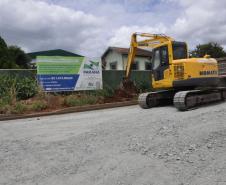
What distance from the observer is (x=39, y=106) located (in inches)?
540

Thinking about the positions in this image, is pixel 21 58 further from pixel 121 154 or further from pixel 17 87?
pixel 121 154

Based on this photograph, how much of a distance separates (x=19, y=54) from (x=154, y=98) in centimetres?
3119

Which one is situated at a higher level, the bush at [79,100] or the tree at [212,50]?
the tree at [212,50]

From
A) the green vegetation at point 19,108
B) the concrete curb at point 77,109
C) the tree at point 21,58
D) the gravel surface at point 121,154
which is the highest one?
the tree at point 21,58

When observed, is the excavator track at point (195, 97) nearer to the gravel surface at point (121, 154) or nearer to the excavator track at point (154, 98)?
the excavator track at point (154, 98)

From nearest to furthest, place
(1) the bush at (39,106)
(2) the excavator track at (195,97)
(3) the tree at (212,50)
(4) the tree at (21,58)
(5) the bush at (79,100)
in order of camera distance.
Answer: (2) the excavator track at (195,97)
(1) the bush at (39,106)
(5) the bush at (79,100)
(4) the tree at (21,58)
(3) the tree at (212,50)

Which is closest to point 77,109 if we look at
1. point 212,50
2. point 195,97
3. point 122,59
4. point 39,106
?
point 39,106

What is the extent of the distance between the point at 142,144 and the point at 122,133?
1200mm

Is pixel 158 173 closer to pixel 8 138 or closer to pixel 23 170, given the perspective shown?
pixel 23 170

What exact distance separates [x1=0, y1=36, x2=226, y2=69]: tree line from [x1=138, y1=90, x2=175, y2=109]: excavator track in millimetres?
A: 2620

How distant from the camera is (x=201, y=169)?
16.1ft

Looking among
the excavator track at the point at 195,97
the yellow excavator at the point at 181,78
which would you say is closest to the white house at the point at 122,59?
the yellow excavator at the point at 181,78

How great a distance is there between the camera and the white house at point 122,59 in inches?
1302

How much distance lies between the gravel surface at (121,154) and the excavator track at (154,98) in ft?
14.5
